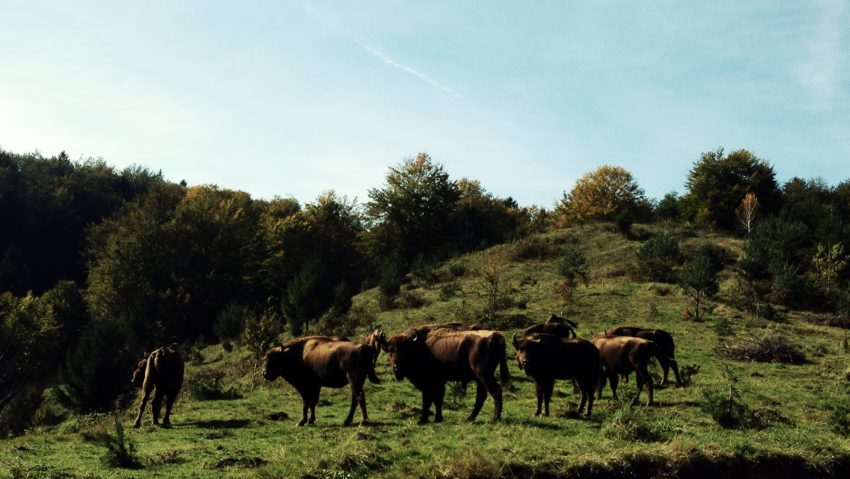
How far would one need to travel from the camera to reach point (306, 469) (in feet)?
34.4

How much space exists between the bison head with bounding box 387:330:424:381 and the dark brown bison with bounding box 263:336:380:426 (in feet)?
1.57

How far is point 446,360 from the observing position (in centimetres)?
1435

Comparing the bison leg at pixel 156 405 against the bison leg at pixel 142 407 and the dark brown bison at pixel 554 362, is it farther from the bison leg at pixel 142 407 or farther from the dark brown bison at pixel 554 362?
the dark brown bison at pixel 554 362

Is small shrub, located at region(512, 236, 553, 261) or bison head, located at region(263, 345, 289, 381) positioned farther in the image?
small shrub, located at region(512, 236, 553, 261)

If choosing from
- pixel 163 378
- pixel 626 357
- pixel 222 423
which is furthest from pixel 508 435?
pixel 163 378

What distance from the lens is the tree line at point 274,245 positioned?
38.0 m

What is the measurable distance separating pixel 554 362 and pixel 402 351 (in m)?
3.76

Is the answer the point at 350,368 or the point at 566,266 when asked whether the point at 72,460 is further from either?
the point at 566,266

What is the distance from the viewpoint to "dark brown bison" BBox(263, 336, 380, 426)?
14359 mm

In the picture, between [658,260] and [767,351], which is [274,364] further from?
A: [658,260]

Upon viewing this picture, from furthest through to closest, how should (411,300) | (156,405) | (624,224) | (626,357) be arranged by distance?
(624,224)
(411,300)
(626,357)
(156,405)

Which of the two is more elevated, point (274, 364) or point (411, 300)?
point (411, 300)

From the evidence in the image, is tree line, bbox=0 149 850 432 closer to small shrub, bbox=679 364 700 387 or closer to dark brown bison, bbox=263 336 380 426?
dark brown bison, bbox=263 336 380 426

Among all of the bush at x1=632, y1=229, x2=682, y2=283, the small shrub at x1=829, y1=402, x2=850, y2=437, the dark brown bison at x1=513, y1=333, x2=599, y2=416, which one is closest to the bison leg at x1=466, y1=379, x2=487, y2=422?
the dark brown bison at x1=513, y1=333, x2=599, y2=416
